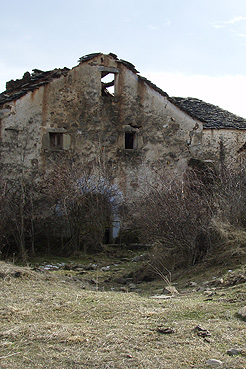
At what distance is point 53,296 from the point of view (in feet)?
20.1

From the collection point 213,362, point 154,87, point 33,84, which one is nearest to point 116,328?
point 213,362

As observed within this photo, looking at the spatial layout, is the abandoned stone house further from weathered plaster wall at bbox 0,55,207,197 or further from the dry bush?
the dry bush

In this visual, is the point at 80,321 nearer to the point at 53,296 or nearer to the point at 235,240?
the point at 53,296

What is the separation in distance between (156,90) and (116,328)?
11102 mm

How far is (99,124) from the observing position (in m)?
14.0

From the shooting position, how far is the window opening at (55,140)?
13555 mm

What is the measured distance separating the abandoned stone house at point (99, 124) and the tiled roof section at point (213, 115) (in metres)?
2.03

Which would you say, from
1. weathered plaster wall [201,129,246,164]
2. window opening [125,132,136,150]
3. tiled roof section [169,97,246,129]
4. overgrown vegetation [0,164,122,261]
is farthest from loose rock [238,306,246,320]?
tiled roof section [169,97,246,129]

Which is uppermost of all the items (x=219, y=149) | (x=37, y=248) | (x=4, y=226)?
(x=219, y=149)

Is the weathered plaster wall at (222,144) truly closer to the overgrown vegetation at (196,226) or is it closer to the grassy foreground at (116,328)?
the overgrown vegetation at (196,226)

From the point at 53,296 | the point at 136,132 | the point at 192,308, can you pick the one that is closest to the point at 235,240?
the point at 192,308

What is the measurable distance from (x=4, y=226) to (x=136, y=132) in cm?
Result: 576

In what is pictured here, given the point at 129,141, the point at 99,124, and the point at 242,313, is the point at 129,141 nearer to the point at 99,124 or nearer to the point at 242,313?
the point at 99,124

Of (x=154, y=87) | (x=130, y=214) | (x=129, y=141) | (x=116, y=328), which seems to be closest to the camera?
(x=116, y=328)
